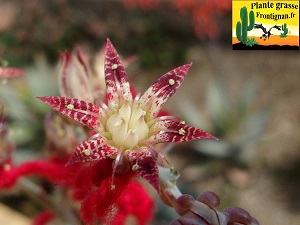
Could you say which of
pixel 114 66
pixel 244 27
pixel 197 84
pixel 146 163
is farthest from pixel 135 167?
pixel 197 84

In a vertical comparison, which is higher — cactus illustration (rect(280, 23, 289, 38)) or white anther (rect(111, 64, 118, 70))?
white anther (rect(111, 64, 118, 70))

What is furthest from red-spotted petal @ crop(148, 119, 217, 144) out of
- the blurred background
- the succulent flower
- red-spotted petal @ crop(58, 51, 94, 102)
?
the blurred background

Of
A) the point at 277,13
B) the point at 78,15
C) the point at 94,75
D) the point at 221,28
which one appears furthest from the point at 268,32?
the point at 78,15

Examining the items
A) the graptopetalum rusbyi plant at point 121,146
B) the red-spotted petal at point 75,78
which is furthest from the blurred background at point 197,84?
the graptopetalum rusbyi plant at point 121,146

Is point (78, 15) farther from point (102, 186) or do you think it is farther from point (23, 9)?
point (102, 186)

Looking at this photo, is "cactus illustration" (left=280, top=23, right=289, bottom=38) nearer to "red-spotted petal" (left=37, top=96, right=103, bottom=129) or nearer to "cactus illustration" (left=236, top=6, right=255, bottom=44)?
"cactus illustration" (left=236, top=6, right=255, bottom=44)
